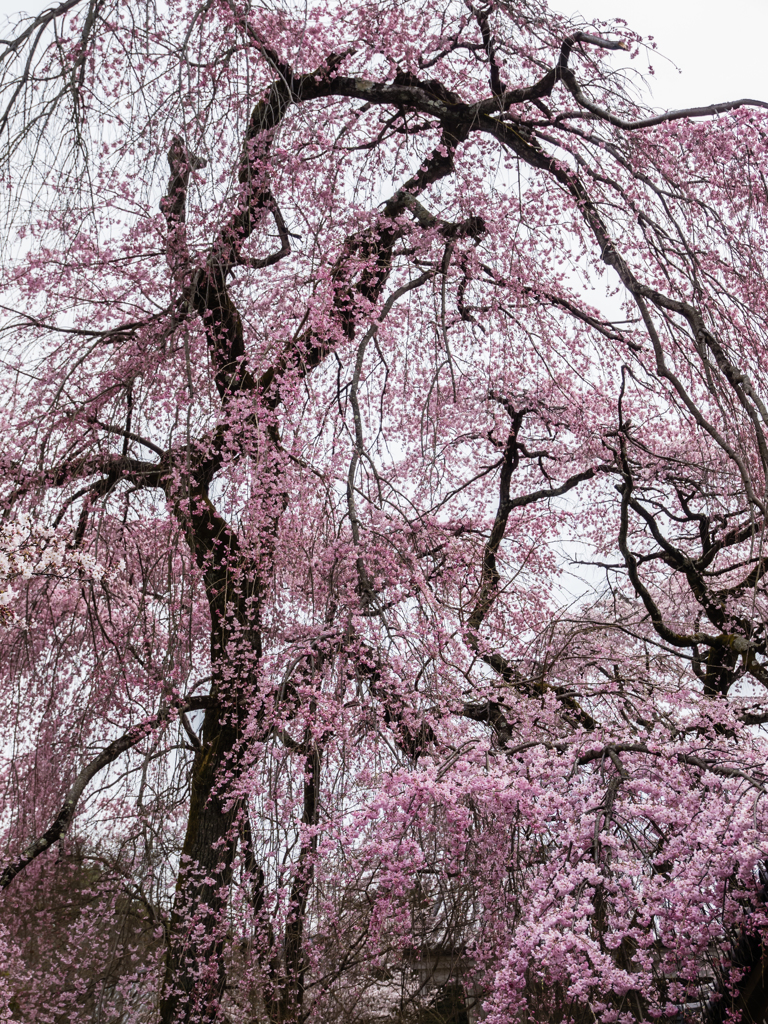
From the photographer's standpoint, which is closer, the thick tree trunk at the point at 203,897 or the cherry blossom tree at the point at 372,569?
the cherry blossom tree at the point at 372,569

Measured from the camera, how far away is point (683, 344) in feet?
14.7

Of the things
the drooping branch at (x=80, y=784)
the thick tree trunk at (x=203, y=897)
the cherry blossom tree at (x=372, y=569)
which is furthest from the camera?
the drooping branch at (x=80, y=784)

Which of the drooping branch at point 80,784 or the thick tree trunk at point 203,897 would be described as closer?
the thick tree trunk at point 203,897

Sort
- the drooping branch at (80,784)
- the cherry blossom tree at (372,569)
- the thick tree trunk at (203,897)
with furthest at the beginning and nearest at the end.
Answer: the drooping branch at (80,784), the thick tree trunk at (203,897), the cherry blossom tree at (372,569)

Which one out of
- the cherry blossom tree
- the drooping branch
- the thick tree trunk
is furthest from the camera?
the drooping branch

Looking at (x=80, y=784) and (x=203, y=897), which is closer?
(x=203, y=897)

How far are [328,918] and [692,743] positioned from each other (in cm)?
146

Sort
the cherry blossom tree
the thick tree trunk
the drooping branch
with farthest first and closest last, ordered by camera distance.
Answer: the drooping branch, the thick tree trunk, the cherry blossom tree

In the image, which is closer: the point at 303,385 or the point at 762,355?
the point at 762,355

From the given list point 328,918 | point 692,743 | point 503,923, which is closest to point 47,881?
point 328,918

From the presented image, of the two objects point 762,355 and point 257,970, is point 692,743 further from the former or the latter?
point 257,970

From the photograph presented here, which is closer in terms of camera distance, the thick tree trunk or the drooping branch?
the thick tree trunk

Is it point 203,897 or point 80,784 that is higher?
point 80,784

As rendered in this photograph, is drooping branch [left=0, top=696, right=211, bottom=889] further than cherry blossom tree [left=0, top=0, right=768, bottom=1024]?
Yes
